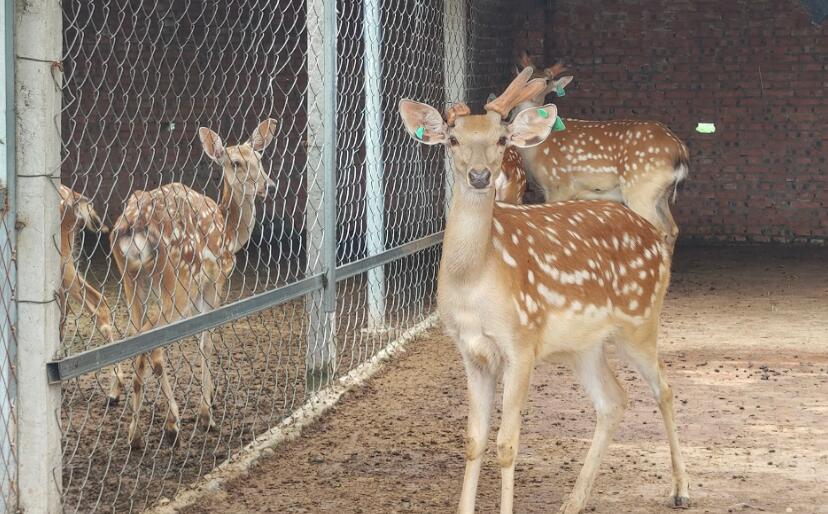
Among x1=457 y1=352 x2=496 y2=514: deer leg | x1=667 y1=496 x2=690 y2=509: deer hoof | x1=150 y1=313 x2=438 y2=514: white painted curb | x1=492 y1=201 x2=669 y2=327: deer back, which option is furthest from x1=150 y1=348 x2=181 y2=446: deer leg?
x1=667 y1=496 x2=690 y2=509: deer hoof

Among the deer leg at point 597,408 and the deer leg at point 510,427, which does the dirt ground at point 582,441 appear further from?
the deer leg at point 510,427

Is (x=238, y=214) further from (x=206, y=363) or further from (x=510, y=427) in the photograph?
(x=510, y=427)

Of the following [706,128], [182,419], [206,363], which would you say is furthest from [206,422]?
[706,128]

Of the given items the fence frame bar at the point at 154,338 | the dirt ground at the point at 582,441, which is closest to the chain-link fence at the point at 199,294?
the fence frame bar at the point at 154,338

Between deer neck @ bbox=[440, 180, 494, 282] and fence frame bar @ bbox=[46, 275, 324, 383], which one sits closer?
fence frame bar @ bbox=[46, 275, 324, 383]

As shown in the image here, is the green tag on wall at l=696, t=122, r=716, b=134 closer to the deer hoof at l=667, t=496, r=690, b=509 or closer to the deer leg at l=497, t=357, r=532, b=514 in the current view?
the deer hoof at l=667, t=496, r=690, b=509

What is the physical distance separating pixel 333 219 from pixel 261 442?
3.62 feet

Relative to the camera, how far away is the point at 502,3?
1105cm

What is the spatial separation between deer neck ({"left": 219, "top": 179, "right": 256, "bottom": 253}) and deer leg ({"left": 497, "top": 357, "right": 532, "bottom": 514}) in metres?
1.93

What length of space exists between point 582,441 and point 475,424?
4.06 ft

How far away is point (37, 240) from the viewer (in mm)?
3135

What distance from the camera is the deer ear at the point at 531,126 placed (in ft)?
12.7

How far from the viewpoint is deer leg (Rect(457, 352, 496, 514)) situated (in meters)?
3.71

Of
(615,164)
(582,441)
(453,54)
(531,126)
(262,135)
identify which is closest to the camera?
(531,126)
